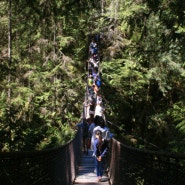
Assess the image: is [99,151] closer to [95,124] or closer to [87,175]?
[87,175]

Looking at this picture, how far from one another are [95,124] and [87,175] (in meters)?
1.71

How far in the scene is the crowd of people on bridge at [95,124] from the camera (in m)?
6.16

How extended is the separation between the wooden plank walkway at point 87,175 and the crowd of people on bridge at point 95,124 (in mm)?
170

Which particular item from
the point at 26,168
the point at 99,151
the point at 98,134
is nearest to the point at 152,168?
the point at 26,168

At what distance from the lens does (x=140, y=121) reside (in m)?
16.7

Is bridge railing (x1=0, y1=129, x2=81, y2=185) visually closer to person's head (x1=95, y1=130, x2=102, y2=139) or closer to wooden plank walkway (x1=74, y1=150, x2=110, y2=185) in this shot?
person's head (x1=95, y1=130, x2=102, y2=139)

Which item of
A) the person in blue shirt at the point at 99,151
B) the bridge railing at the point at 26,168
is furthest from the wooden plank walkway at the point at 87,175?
the bridge railing at the point at 26,168

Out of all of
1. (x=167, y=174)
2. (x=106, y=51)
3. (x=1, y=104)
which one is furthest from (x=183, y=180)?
(x=106, y=51)

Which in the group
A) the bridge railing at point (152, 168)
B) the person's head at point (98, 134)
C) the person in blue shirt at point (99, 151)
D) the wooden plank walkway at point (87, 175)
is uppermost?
the bridge railing at point (152, 168)

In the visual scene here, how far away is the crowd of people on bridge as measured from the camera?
6.16 meters

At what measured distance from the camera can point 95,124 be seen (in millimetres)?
8242

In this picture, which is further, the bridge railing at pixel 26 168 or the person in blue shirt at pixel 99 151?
the person in blue shirt at pixel 99 151

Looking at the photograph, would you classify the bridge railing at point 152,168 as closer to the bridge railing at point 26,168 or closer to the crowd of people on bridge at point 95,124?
the bridge railing at point 26,168

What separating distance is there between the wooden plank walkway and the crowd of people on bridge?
0.17 m
